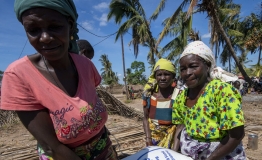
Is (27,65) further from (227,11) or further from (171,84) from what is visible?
(227,11)

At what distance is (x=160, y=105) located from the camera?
2.30 meters

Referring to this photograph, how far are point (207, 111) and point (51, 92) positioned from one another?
0.99 meters

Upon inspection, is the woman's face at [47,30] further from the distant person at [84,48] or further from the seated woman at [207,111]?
the distant person at [84,48]

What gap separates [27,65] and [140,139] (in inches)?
→ 150

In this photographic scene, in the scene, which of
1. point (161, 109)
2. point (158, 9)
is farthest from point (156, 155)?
point (158, 9)

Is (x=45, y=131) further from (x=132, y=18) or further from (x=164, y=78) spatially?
(x=132, y=18)

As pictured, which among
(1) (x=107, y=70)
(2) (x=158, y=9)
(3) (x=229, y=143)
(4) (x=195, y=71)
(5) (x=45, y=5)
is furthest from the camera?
(1) (x=107, y=70)

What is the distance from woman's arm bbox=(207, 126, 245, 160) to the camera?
4.11 feet

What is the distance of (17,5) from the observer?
88 cm

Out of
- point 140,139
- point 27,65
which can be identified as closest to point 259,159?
point 140,139

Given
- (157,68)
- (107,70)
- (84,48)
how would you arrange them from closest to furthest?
(157,68), (84,48), (107,70)

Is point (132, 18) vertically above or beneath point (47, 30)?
above

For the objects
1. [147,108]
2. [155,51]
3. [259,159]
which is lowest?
[259,159]

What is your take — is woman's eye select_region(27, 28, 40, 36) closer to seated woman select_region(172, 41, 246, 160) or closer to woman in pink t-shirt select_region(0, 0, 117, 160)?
woman in pink t-shirt select_region(0, 0, 117, 160)
